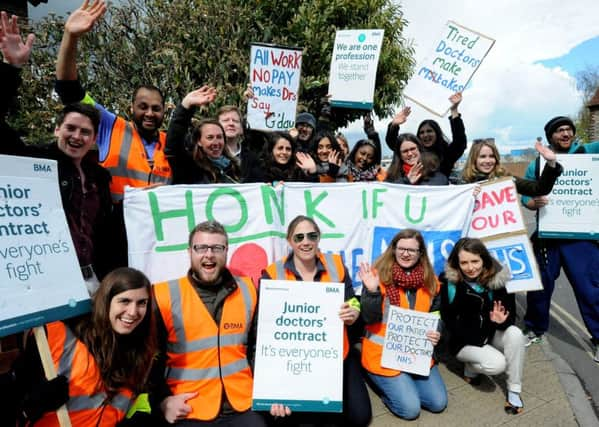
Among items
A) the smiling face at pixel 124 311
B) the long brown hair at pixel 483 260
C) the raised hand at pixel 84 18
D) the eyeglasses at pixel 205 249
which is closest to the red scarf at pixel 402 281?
the long brown hair at pixel 483 260

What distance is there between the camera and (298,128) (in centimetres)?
571

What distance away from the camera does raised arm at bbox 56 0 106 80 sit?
2840 mm

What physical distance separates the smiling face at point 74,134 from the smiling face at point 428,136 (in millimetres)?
3847

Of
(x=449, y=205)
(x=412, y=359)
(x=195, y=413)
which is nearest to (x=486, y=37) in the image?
(x=449, y=205)

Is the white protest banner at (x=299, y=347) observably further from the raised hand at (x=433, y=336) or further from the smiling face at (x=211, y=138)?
the smiling face at (x=211, y=138)

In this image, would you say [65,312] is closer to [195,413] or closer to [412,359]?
[195,413]

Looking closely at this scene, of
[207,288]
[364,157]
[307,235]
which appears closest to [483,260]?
[307,235]

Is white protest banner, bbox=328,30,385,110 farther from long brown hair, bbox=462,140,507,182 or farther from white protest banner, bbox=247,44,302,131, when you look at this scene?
long brown hair, bbox=462,140,507,182

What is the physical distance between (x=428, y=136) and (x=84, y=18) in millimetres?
3918

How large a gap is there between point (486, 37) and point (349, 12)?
800cm

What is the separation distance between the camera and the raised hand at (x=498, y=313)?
3581mm

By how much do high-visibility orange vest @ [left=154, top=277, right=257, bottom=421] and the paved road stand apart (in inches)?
121

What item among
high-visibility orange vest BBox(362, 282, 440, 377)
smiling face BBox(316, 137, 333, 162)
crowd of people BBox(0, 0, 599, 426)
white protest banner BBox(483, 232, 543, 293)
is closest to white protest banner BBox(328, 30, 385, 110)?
smiling face BBox(316, 137, 333, 162)

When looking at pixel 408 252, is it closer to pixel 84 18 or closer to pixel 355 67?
pixel 84 18
